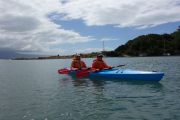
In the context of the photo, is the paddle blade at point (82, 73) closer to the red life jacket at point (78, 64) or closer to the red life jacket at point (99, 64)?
the red life jacket at point (99, 64)

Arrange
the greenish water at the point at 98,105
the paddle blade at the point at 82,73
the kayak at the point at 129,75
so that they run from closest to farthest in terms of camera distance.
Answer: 1. the greenish water at the point at 98,105
2. the kayak at the point at 129,75
3. the paddle blade at the point at 82,73

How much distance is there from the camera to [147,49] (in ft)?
518

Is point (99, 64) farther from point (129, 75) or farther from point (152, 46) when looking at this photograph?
point (152, 46)

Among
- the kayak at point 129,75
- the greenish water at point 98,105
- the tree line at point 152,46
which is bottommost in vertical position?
the greenish water at point 98,105

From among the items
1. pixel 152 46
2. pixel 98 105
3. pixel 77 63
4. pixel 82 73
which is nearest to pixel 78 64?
pixel 77 63

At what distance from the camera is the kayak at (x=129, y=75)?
69.6 ft

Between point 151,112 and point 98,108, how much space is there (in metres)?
2.48

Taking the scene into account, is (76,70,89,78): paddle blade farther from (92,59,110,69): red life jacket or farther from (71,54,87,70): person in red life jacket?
(71,54,87,70): person in red life jacket

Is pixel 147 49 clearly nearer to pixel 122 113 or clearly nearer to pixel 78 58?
pixel 78 58

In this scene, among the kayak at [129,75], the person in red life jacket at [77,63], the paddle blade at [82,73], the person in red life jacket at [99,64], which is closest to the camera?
the kayak at [129,75]

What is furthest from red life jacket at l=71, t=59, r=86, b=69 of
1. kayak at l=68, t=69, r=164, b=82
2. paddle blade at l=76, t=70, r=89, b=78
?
kayak at l=68, t=69, r=164, b=82

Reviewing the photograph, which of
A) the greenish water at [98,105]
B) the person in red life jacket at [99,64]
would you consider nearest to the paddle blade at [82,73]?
the person in red life jacket at [99,64]

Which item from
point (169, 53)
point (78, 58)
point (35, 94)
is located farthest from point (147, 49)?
point (35, 94)

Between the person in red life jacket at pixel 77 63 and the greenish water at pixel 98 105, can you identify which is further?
the person in red life jacket at pixel 77 63
